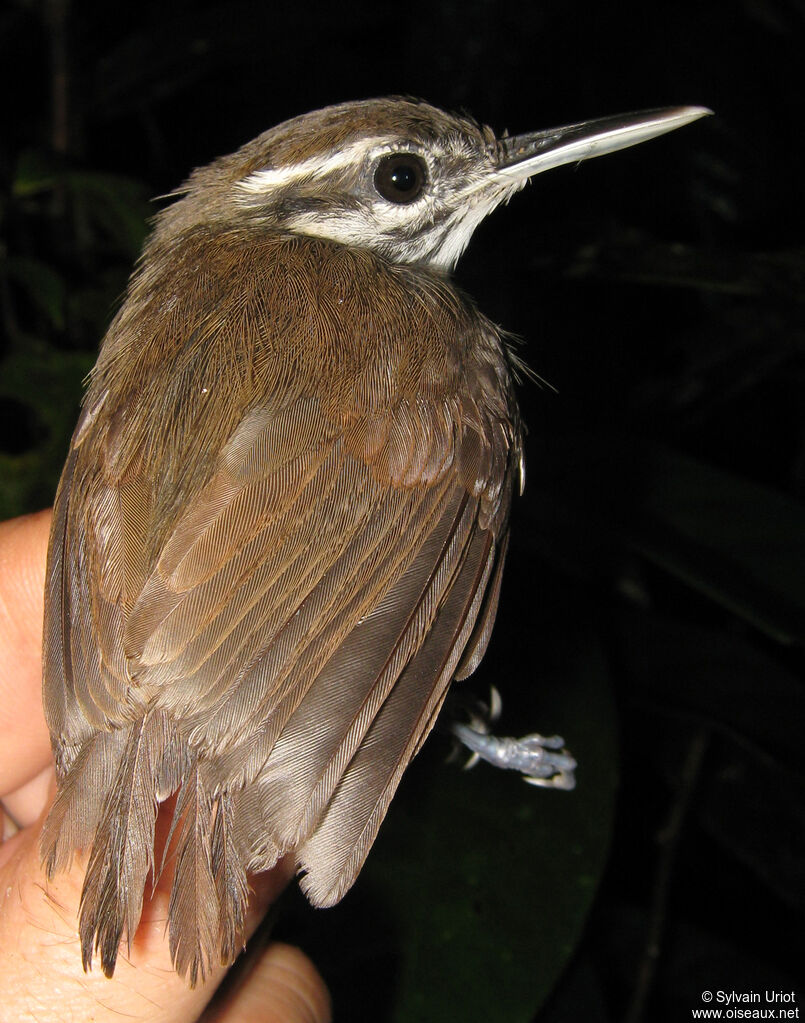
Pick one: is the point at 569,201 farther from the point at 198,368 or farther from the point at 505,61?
the point at 198,368

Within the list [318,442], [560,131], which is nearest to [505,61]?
[560,131]

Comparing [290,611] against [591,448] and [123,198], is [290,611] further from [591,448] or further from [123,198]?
[123,198]

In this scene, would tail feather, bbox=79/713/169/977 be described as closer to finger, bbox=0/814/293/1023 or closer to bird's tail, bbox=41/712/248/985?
bird's tail, bbox=41/712/248/985

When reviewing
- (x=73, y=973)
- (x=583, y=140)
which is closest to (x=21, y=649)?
(x=73, y=973)

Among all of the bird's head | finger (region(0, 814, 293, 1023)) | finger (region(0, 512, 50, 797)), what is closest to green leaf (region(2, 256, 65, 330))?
the bird's head

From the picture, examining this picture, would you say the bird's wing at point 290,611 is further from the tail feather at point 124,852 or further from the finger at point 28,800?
the finger at point 28,800

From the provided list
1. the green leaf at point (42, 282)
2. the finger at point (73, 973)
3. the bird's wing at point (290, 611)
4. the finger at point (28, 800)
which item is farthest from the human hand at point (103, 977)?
the green leaf at point (42, 282)
